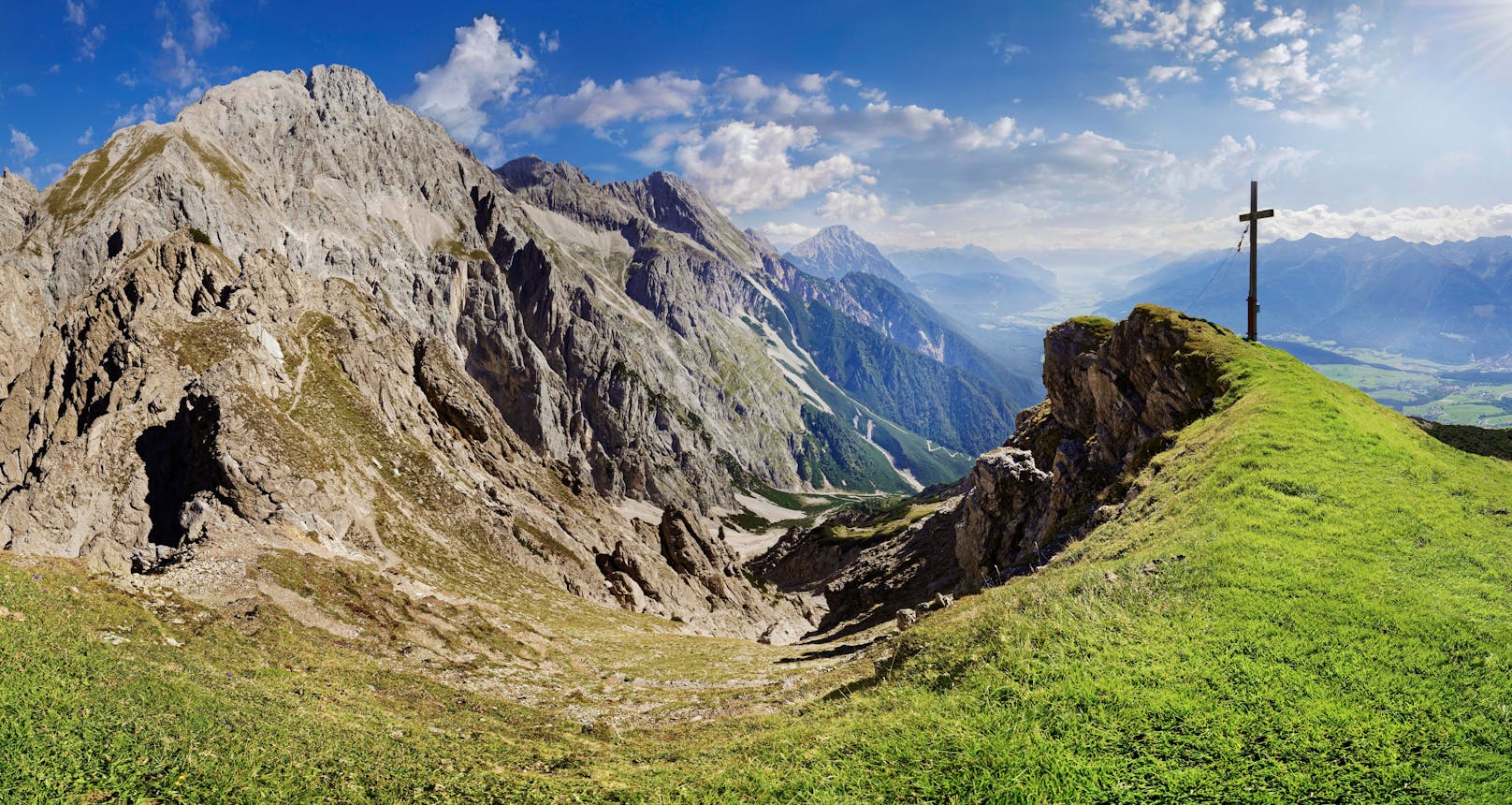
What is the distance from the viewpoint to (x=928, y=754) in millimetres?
12070

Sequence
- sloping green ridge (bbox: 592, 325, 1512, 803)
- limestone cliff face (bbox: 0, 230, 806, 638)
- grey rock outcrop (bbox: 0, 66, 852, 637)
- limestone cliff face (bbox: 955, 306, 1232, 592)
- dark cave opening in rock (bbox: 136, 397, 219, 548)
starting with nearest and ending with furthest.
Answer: sloping green ridge (bbox: 592, 325, 1512, 803), limestone cliff face (bbox: 955, 306, 1232, 592), limestone cliff face (bbox: 0, 230, 806, 638), grey rock outcrop (bbox: 0, 66, 852, 637), dark cave opening in rock (bbox: 136, 397, 219, 548)

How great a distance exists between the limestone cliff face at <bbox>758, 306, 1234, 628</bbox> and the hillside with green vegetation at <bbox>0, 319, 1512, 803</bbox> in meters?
11.3

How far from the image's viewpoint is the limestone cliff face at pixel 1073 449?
3834 cm

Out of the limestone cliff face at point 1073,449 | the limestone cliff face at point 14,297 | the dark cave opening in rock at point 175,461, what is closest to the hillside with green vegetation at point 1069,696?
the limestone cliff face at point 1073,449

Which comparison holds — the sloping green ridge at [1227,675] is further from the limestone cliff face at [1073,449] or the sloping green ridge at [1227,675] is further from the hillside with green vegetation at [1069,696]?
the limestone cliff face at [1073,449]

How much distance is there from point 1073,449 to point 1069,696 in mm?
44403

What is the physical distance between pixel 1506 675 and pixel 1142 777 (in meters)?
7.31

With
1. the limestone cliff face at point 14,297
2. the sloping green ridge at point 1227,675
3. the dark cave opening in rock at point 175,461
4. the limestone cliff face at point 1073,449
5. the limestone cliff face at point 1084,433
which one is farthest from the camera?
the limestone cliff face at point 14,297

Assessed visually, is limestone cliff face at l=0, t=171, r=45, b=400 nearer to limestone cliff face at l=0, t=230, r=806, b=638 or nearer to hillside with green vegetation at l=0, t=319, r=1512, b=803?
limestone cliff face at l=0, t=230, r=806, b=638

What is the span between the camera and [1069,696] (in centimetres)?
1254

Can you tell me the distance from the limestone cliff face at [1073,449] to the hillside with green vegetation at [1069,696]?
11294 millimetres

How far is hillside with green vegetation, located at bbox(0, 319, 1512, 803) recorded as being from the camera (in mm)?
10602

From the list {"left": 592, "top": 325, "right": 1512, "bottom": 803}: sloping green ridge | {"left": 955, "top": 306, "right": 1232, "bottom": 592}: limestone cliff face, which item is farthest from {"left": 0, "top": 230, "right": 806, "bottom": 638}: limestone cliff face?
{"left": 955, "top": 306, "right": 1232, "bottom": 592}: limestone cliff face

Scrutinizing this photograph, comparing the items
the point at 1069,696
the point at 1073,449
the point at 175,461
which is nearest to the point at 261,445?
the point at 175,461
